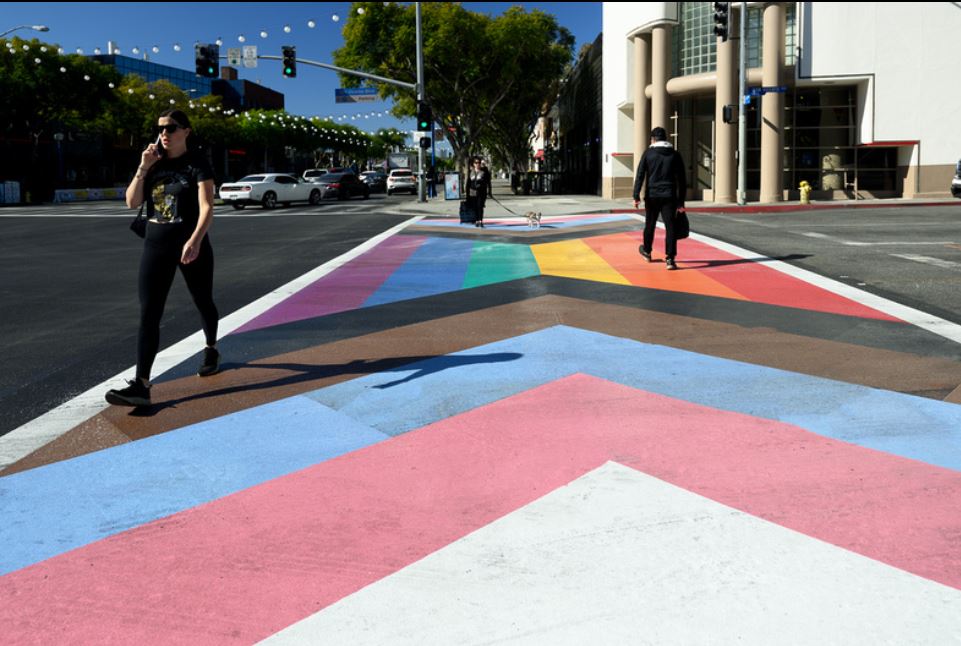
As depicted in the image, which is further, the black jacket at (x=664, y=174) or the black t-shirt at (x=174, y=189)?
the black jacket at (x=664, y=174)

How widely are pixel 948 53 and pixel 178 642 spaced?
37105 millimetres

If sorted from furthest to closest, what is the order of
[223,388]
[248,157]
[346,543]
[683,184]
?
[248,157] → [683,184] → [223,388] → [346,543]

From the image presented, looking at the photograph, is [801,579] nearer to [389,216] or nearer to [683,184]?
[683,184]

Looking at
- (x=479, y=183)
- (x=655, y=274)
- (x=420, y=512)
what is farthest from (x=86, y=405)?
(x=479, y=183)

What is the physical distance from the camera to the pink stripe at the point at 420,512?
3041mm

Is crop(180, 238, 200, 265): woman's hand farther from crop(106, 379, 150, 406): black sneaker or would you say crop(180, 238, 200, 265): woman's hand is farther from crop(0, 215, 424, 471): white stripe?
crop(0, 215, 424, 471): white stripe

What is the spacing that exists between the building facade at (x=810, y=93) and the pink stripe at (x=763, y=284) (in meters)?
17.9

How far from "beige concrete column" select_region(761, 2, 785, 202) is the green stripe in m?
20.5

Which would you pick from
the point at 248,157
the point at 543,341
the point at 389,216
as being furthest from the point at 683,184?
the point at 248,157

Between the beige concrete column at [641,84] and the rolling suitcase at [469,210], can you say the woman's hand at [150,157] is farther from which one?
the beige concrete column at [641,84]

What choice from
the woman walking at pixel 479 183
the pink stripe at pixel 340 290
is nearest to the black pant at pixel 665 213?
the pink stripe at pixel 340 290

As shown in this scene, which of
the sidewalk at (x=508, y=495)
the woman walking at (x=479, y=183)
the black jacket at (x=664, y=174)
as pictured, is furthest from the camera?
the woman walking at (x=479, y=183)

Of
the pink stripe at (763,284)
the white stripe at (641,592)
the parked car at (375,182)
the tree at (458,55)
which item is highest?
the tree at (458,55)

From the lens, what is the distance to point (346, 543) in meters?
3.51
